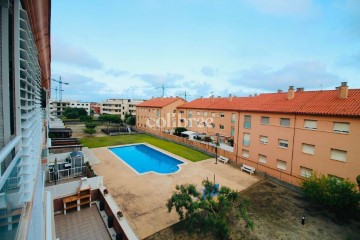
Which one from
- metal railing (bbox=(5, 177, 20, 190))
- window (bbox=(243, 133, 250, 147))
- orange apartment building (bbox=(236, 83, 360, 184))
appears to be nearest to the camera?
metal railing (bbox=(5, 177, 20, 190))

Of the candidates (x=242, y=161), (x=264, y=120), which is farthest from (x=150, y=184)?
(x=264, y=120)

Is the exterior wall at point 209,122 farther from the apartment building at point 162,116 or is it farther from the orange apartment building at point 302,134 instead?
the orange apartment building at point 302,134

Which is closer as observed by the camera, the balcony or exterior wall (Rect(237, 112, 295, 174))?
exterior wall (Rect(237, 112, 295, 174))

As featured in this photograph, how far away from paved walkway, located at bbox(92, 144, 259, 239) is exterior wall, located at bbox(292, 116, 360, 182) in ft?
15.4

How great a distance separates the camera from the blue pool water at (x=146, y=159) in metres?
20.8

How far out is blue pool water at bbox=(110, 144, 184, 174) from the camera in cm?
2080

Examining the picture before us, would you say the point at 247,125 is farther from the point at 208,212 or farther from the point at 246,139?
the point at 208,212

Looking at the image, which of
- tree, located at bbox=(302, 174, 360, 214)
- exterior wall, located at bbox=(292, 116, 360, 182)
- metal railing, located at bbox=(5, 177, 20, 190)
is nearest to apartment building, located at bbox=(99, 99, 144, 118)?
exterior wall, located at bbox=(292, 116, 360, 182)

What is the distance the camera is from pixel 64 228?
10.9m

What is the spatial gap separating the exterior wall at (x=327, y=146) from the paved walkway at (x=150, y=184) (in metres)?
4.71

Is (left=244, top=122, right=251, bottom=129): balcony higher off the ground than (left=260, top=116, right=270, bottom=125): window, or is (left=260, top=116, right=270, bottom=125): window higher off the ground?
(left=260, top=116, right=270, bottom=125): window

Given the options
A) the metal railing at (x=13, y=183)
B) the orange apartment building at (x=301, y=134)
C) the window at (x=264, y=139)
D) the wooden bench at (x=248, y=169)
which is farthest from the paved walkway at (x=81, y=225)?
the window at (x=264, y=139)

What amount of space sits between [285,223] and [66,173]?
16.2 metres

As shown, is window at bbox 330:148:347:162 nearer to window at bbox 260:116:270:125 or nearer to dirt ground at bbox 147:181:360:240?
dirt ground at bbox 147:181:360:240
